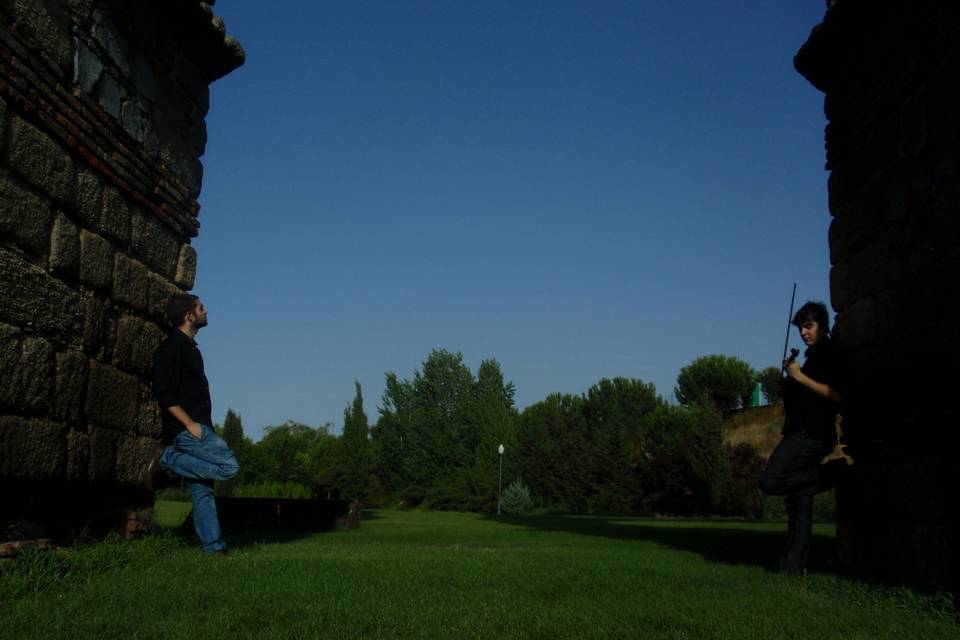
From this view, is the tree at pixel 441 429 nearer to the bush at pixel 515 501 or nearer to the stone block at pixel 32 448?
the bush at pixel 515 501

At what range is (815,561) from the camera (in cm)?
720

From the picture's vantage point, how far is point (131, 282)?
653 cm

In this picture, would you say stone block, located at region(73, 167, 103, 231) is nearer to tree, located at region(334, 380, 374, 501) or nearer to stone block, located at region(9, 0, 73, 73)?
stone block, located at region(9, 0, 73, 73)

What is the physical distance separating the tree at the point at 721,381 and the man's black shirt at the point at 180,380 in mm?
54439

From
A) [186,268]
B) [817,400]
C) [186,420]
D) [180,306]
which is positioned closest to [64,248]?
[180,306]

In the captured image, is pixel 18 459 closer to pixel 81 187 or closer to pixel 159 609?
pixel 159 609

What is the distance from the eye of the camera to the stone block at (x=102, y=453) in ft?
19.1

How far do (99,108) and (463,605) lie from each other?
4.26 m

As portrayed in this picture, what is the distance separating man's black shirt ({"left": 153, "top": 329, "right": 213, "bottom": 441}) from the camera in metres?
6.42

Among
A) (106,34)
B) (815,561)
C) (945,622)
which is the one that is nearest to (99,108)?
(106,34)

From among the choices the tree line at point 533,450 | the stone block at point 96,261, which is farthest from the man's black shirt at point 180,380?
the tree line at point 533,450

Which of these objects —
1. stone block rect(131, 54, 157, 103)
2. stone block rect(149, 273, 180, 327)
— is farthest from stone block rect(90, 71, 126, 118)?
stone block rect(149, 273, 180, 327)

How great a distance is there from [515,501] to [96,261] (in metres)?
38.1

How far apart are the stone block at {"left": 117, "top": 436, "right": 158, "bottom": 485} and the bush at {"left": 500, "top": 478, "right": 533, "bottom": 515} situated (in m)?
36.9
